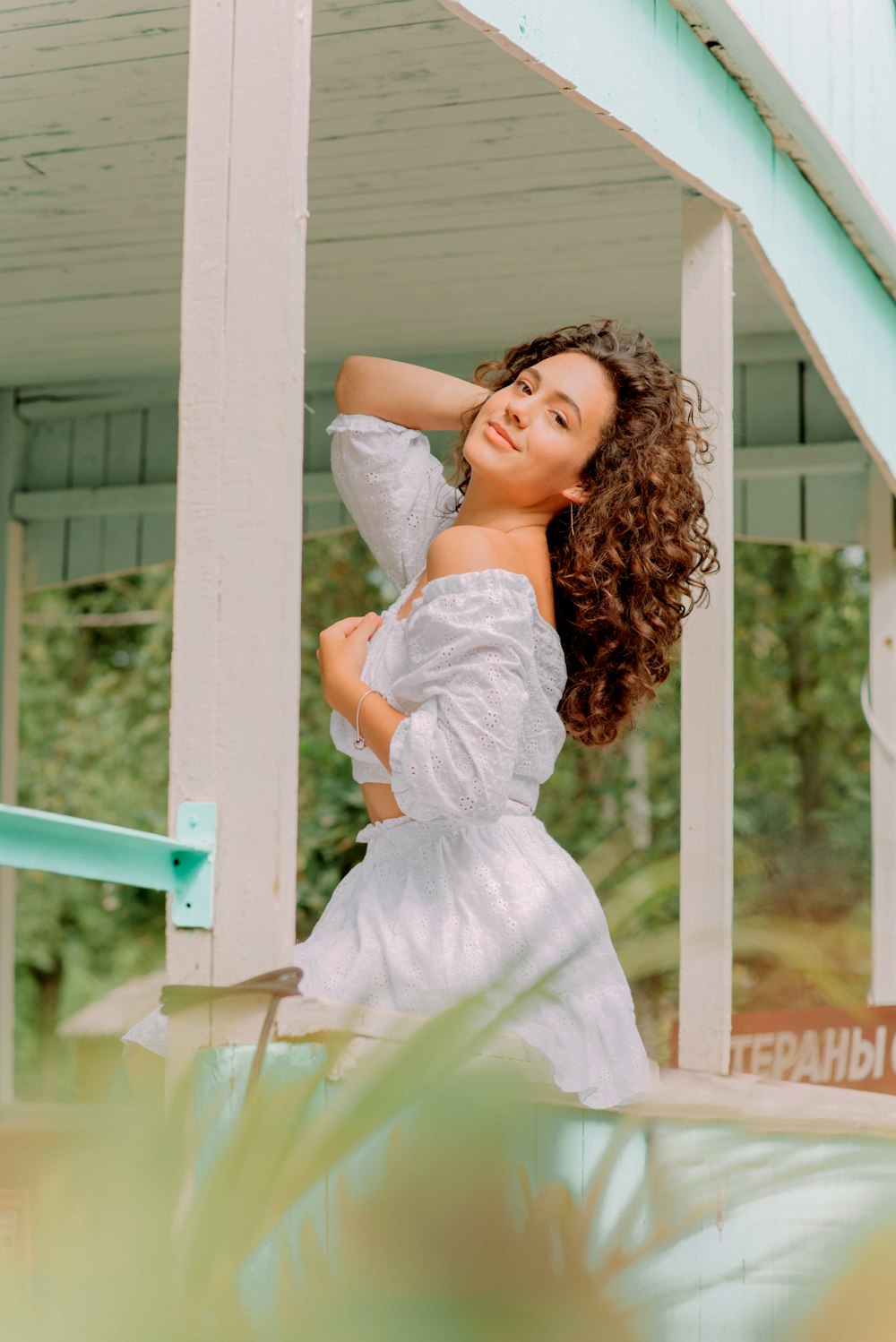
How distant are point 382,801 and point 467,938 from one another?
27cm

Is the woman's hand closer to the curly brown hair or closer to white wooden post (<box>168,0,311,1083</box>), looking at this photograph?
the curly brown hair

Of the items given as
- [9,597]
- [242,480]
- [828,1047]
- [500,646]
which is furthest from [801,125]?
[9,597]

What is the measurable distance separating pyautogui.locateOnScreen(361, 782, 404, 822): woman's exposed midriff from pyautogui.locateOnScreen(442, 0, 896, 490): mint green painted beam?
999mm

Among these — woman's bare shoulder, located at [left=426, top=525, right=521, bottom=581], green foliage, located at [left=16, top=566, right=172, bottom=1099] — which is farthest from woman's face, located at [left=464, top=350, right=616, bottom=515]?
green foliage, located at [left=16, top=566, right=172, bottom=1099]

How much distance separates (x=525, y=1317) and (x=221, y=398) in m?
1.03

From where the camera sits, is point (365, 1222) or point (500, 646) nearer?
point (365, 1222)

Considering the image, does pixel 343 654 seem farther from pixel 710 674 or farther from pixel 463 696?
pixel 710 674

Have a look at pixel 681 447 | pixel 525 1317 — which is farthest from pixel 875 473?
pixel 525 1317

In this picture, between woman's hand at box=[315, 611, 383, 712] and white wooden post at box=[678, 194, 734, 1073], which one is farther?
white wooden post at box=[678, 194, 734, 1073]

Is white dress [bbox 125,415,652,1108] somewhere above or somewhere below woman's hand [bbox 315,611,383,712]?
below

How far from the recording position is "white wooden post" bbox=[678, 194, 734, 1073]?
2.68m

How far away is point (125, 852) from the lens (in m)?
1.34

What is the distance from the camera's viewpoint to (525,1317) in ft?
2.00

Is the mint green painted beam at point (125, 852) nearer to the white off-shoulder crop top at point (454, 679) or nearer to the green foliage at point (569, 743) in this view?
the white off-shoulder crop top at point (454, 679)
